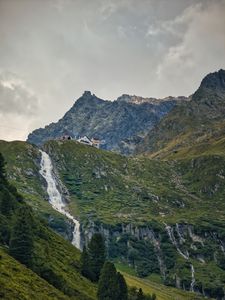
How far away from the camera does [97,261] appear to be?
130375mm

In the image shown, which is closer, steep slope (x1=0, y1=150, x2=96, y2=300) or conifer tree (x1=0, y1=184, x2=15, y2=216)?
steep slope (x1=0, y1=150, x2=96, y2=300)

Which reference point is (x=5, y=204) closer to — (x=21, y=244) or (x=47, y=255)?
(x=47, y=255)

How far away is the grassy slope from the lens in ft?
262

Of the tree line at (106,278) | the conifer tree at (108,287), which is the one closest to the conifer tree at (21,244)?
the conifer tree at (108,287)

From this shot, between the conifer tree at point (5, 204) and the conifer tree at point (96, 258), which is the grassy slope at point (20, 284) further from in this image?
the conifer tree at point (96, 258)

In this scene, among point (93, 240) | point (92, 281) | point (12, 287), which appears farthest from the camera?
point (93, 240)

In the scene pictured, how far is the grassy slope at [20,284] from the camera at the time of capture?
79988 millimetres

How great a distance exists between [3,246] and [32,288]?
71.6 ft

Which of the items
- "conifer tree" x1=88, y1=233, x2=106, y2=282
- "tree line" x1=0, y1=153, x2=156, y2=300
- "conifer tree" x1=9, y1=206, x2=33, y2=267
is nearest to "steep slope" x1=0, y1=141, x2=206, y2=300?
"tree line" x1=0, y1=153, x2=156, y2=300

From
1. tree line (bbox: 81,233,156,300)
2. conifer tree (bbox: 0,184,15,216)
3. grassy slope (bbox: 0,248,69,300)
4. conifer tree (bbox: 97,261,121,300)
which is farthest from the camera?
conifer tree (bbox: 0,184,15,216)

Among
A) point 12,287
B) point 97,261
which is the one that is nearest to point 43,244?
point 97,261

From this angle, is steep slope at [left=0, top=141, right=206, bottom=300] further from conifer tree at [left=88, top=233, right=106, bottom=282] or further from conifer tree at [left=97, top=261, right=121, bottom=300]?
conifer tree at [left=88, top=233, right=106, bottom=282]

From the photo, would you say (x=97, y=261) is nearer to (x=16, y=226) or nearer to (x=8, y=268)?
(x=16, y=226)

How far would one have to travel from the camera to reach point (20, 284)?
85.6 meters
